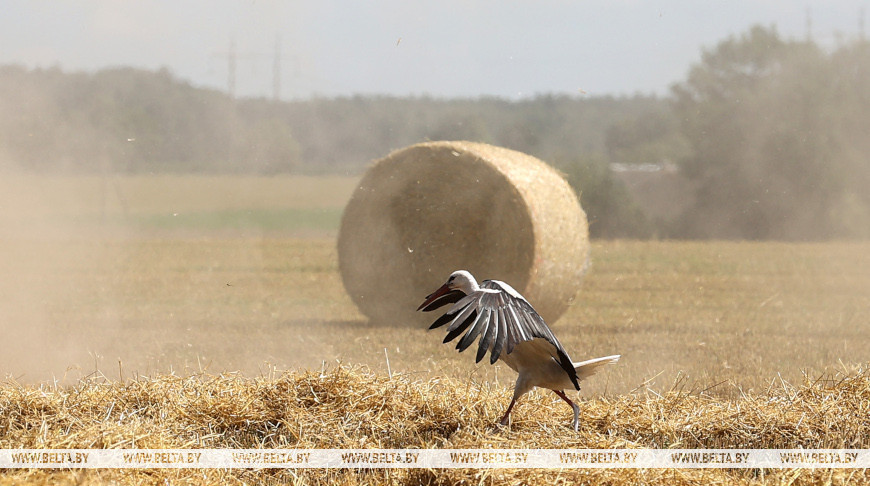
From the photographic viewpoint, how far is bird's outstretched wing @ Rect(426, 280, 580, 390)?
10.9ft

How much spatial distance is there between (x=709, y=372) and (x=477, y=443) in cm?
289

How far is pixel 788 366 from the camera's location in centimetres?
627

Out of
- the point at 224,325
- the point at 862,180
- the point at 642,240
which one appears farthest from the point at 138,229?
the point at 862,180

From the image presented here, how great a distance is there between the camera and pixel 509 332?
135 inches

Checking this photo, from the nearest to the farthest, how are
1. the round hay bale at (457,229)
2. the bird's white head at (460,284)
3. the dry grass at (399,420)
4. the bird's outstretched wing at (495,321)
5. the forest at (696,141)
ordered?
the bird's outstretched wing at (495,321) < the dry grass at (399,420) < the bird's white head at (460,284) < the round hay bale at (457,229) < the forest at (696,141)

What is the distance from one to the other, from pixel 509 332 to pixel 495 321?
74mm

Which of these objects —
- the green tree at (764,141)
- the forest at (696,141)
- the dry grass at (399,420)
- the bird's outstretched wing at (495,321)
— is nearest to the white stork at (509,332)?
the bird's outstretched wing at (495,321)

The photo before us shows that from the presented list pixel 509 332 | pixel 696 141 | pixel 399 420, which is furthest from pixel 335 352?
pixel 696 141

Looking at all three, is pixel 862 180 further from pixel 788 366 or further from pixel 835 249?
pixel 788 366

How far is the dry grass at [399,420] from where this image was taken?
11.5 ft

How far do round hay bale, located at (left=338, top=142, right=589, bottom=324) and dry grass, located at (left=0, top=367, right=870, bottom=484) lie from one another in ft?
9.09

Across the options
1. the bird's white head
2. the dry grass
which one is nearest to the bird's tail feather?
the dry grass

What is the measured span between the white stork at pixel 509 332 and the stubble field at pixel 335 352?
0.26 meters

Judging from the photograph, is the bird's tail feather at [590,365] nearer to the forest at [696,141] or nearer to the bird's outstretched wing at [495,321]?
the bird's outstretched wing at [495,321]
